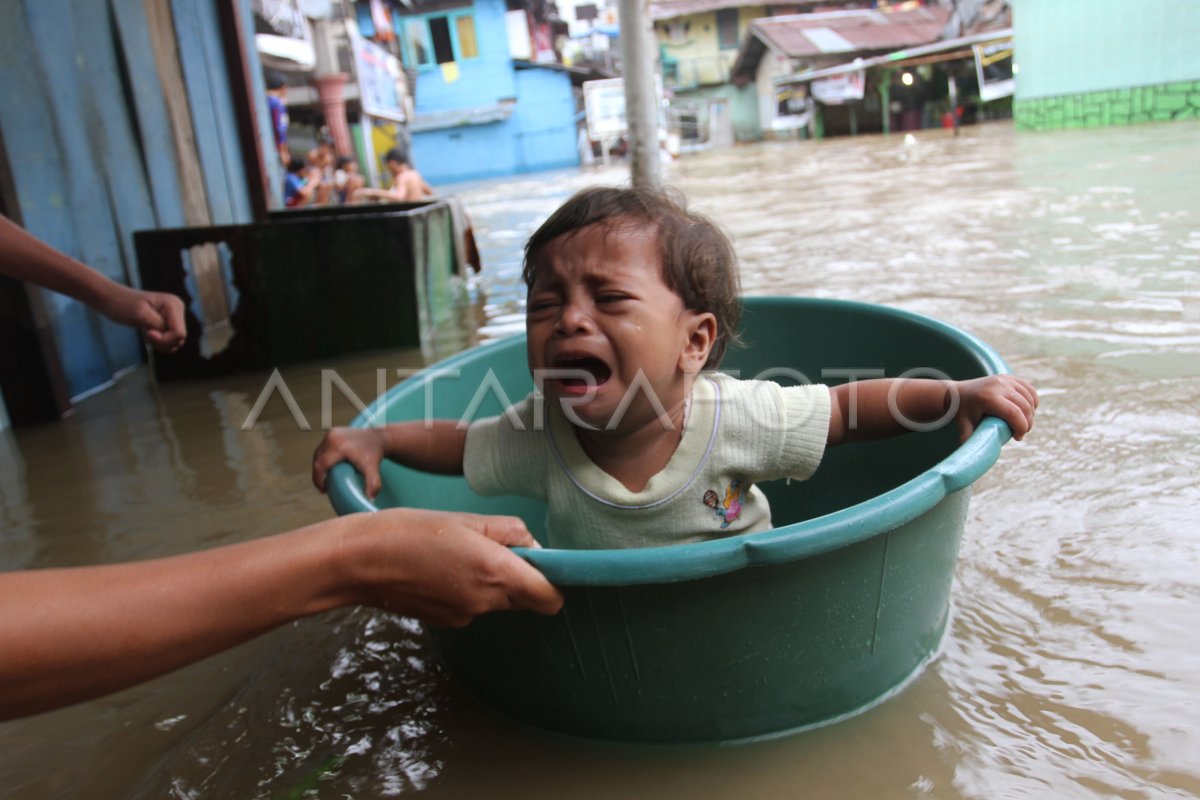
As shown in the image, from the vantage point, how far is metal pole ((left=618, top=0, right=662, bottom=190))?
20.6 feet

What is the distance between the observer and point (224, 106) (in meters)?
5.68

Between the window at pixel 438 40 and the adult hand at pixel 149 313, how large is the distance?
26888mm

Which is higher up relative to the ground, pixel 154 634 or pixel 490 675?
pixel 154 634

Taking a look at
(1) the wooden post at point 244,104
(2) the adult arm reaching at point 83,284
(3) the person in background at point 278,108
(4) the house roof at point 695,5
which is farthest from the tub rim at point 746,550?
(4) the house roof at point 695,5

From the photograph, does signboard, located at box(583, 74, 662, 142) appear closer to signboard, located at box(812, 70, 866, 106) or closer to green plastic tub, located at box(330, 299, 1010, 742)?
signboard, located at box(812, 70, 866, 106)

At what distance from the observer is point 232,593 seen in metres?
0.98

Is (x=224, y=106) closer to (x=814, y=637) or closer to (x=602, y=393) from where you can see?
(x=602, y=393)

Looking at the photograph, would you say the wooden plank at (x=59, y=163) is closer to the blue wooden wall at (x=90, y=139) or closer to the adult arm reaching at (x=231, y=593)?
the blue wooden wall at (x=90, y=139)

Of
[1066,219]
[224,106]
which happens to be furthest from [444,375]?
[1066,219]

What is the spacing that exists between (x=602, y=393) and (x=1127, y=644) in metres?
0.95

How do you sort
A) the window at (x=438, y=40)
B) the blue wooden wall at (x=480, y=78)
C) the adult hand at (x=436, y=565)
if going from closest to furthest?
the adult hand at (x=436, y=565), the blue wooden wall at (x=480, y=78), the window at (x=438, y=40)

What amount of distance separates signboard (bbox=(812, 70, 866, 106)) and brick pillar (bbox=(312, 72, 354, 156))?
13.4m

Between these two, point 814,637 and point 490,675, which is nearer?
point 814,637

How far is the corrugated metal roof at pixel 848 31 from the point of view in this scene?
2580cm
